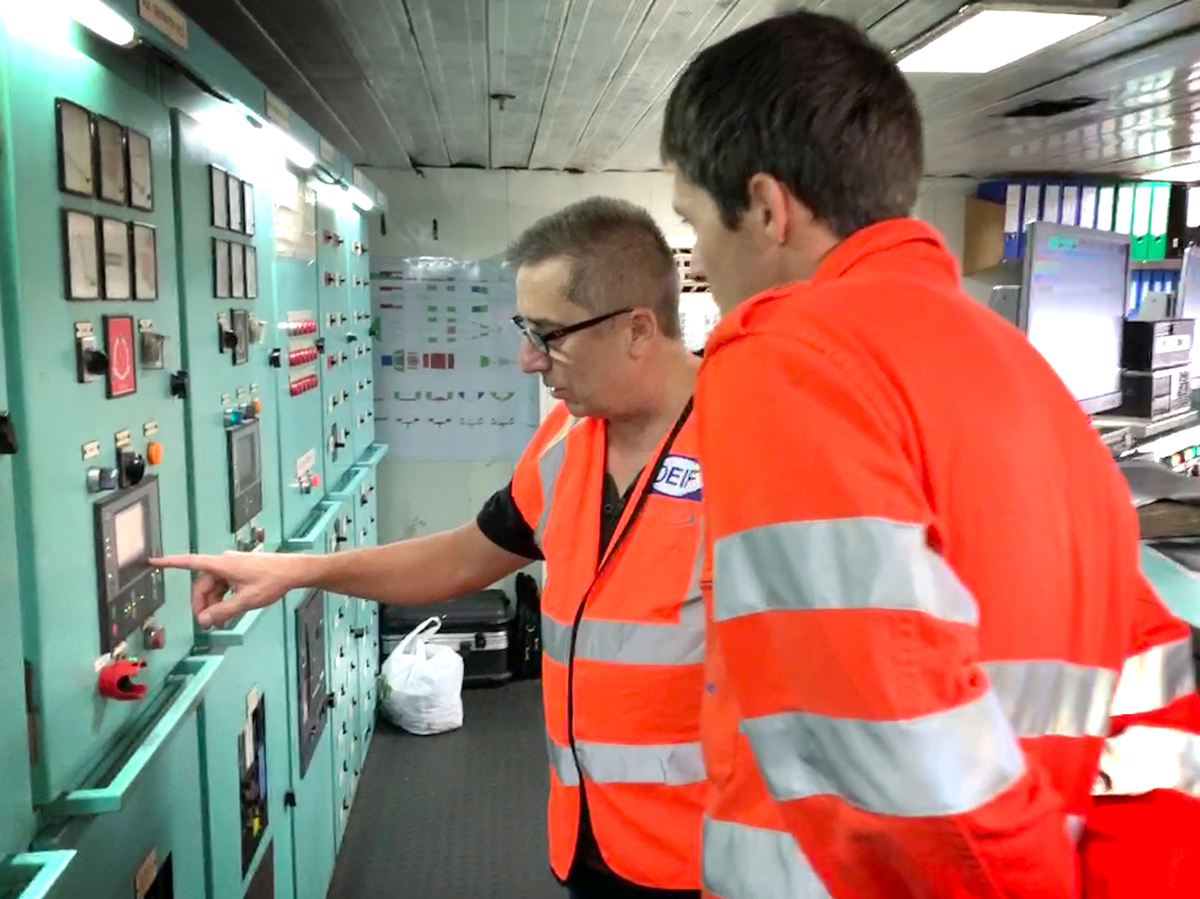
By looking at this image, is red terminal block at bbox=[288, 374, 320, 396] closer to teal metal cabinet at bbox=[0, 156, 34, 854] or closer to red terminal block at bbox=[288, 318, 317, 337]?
red terminal block at bbox=[288, 318, 317, 337]

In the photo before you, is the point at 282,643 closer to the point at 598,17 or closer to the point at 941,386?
the point at 598,17

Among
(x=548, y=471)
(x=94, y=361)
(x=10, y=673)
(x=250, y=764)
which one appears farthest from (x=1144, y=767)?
(x=250, y=764)

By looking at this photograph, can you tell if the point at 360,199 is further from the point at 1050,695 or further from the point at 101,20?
the point at 1050,695

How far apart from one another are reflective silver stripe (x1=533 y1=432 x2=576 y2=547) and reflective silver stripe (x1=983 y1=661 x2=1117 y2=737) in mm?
957

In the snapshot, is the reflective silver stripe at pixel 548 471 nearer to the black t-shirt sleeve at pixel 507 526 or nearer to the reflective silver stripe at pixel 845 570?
the black t-shirt sleeve at pixel 507 526

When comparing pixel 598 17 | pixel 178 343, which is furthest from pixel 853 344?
pixel 598 17

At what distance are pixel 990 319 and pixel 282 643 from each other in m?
1.98

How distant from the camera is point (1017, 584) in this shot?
0.68 metres

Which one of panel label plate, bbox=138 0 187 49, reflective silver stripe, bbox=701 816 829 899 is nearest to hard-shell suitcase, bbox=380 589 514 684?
panel label plate, bbox=138 0 187 49

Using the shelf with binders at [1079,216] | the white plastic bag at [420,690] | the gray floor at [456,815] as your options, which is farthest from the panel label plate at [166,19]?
the shelf with binders at [1079,216]

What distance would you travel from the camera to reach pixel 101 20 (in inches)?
47.8

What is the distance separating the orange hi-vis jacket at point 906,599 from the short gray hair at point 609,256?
2.75 feet

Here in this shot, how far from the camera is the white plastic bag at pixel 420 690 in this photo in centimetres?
398

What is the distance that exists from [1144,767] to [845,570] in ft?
1.31
